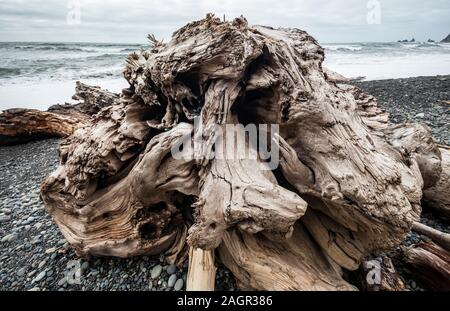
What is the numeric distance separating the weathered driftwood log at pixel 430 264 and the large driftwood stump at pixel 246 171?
645 millimetres

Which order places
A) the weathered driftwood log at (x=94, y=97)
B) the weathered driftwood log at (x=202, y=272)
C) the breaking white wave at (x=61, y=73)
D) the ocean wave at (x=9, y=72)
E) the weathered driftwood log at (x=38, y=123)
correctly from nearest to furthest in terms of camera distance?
the weathered driftwood log at (x=202, y=272)
the weathered driftwood log at (x=94, y=97)
the weathered driftwood log at (x=38, y=123)
the breaking white wave at (x=61, y=73)
the ocean wave at (x=9, y=72)

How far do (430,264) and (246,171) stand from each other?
67.2 inches

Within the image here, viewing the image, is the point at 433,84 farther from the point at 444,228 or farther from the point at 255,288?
the point at 255,288

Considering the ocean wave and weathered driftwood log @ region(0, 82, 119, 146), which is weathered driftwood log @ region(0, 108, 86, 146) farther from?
the ocean wave

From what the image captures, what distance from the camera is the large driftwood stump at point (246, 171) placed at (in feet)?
6.43

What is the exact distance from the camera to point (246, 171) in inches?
83.0

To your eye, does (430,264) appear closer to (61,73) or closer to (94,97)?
(94,97)

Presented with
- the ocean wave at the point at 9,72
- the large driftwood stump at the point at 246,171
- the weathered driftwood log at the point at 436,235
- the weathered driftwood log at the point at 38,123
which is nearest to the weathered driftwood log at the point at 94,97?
the weathered driftwood log at the point at 38,123

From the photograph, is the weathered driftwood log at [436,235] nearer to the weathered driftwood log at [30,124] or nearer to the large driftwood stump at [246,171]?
the large driftwood stump at [246,171]

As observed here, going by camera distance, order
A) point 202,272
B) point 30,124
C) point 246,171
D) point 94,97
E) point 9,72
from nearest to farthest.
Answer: point 246,171 < point 202,272 < point 94,97 < point 30,124 < point 9,72

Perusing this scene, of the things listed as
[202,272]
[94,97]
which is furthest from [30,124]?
[202,272]

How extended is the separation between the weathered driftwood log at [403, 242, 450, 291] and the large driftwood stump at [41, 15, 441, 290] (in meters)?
0.65

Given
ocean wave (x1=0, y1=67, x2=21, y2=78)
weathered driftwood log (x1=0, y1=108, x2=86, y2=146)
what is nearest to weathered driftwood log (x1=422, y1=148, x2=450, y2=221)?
weathered driftwood log (x1=0, y1=108, x2=86, y2=146)
